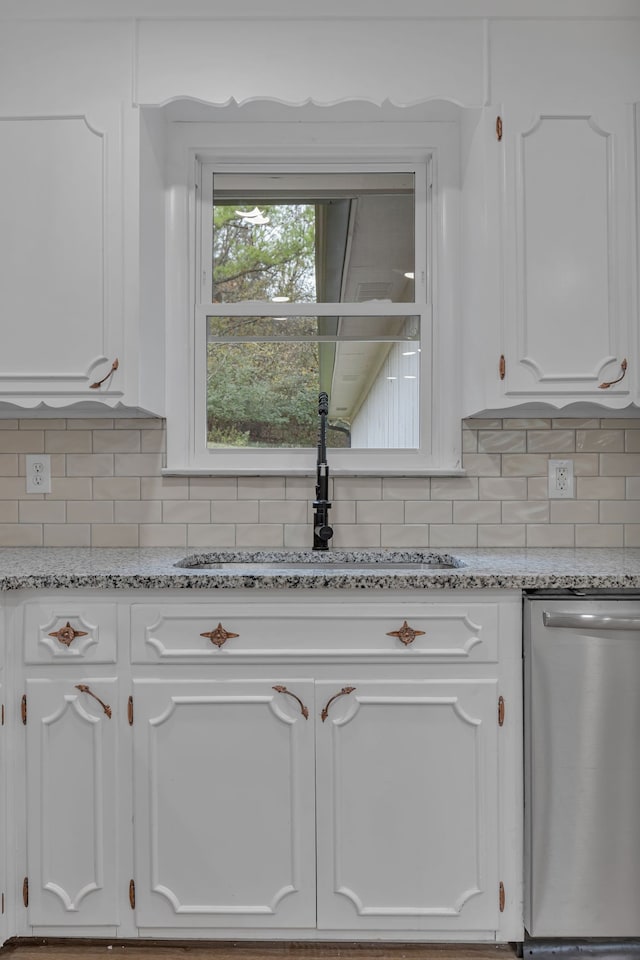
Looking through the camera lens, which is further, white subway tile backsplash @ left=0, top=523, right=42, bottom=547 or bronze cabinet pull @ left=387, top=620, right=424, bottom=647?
white subway tile backsplash @ left=0, top=523, right=42, bottom=547

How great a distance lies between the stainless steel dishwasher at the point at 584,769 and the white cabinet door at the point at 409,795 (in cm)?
11

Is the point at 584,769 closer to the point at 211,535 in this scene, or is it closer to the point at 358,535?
the point at 358,535

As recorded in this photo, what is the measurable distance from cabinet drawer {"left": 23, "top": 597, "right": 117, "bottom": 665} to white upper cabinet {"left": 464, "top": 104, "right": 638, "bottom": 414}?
1240 millimetres

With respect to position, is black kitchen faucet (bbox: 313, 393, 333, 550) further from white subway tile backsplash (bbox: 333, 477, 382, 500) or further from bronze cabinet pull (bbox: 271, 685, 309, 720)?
bronze cabinet pull (bbox: 271, 685, 309, 720)

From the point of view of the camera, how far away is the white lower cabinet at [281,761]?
5.16 feet

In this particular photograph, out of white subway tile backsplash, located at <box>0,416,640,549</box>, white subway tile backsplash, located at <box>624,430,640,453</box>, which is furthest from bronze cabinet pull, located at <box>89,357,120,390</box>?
white subway tile backsplash, located at <box>624,430,640,453</box>

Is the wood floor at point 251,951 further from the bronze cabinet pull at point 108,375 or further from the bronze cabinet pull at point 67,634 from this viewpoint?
the bronze cabinet pull at point 108,375

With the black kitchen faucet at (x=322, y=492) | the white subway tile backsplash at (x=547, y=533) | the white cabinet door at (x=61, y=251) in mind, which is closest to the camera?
the white cabinet door at (x=61, y=251)

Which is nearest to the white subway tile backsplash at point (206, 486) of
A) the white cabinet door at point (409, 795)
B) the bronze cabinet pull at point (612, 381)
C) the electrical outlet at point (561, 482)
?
the white cabinet door at point (409, 795)

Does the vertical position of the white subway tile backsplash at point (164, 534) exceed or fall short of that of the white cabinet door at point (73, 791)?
it exceeds it

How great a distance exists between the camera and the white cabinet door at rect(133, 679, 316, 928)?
1572 mm

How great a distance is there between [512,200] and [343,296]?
644 millimetres

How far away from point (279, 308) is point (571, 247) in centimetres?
93

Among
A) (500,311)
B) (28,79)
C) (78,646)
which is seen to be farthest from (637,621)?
(28,79)
